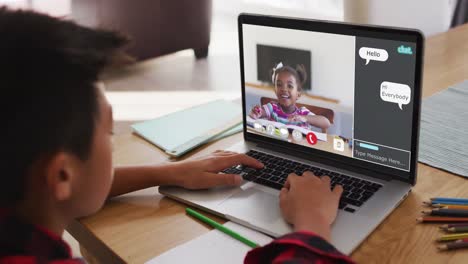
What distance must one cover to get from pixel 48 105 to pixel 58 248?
18 cm

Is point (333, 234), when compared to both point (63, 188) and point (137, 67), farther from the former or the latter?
point (137, 67)

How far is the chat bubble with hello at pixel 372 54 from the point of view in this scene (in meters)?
0.88

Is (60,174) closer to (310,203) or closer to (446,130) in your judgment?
(310,203)

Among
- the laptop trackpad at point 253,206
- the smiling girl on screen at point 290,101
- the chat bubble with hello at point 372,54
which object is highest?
the chat bubble with hello at point 372,54

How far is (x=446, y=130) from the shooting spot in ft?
3.71

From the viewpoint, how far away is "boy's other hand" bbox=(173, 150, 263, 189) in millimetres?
960

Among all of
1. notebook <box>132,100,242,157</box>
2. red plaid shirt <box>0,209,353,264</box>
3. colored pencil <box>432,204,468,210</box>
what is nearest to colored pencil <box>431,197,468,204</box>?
colored pencil <box>432,204,468,210</box>

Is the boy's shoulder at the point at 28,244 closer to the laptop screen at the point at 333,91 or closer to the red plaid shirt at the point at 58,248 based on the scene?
the red plaid shirt at the point at 58,248

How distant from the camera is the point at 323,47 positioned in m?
0.96

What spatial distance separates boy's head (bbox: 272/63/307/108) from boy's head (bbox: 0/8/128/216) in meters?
0.38

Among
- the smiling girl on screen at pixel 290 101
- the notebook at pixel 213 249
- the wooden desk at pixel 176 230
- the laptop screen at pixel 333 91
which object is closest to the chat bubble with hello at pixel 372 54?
the laptop screen at pixel 333 91

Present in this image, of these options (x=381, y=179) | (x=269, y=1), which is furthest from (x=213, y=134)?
(x=269, y=1)

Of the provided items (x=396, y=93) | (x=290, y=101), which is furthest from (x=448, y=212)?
(x=290, y=101)

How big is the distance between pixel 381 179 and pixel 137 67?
2850 mm
